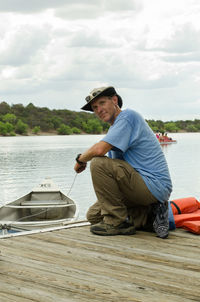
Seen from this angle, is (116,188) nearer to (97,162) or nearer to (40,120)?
(97,162)

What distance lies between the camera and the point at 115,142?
3.86 metres

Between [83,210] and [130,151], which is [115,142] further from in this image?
[83,210]

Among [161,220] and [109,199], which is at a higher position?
[109,199]

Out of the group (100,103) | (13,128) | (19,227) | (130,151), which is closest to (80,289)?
(130,151)

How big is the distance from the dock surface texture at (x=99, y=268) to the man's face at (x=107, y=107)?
49.9 inches

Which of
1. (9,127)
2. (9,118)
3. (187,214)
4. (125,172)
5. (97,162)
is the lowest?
(187,214)

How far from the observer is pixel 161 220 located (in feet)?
13.3

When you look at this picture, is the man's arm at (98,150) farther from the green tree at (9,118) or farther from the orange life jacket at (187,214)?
the green tree at (9,118)

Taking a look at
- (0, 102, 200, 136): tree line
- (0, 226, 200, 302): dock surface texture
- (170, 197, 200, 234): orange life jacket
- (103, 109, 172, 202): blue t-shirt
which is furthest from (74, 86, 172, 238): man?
(0, 102, 200, 136): tree line

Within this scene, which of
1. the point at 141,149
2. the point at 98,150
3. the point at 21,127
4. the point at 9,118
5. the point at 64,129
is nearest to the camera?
the point at 98,150

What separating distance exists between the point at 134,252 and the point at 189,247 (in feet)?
1.85

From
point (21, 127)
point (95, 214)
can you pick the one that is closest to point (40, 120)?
point (21, 127)

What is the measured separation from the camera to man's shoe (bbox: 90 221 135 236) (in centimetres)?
409

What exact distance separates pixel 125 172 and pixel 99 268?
1117 millimetres
